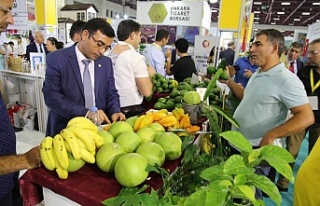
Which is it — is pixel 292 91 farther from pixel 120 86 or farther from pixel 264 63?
pixel 120 86

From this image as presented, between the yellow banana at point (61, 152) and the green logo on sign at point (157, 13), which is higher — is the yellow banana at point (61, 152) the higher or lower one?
the lower one

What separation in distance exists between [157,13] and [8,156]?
8.01m

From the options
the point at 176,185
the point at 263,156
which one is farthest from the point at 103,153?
the point at 263,156

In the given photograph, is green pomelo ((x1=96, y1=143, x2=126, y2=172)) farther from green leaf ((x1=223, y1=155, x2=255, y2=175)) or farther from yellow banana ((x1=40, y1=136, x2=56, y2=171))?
green leaf ((x1=223, y1=155, x2=255, y2=175))

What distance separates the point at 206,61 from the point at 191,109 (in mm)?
4824

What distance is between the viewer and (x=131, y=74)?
2.29 meters

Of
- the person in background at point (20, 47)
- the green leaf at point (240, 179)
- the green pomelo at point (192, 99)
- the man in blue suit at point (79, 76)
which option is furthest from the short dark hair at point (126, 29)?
the person in background at point (20, 47)

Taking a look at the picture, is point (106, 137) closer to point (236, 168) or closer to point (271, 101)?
point (236, 168)

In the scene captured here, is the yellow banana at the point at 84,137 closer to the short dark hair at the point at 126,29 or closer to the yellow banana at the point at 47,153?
the yellow banana at the point at 47,153

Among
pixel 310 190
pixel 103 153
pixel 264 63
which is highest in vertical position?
pixel 264 63

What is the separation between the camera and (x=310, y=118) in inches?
62.1

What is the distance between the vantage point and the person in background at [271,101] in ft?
5.20

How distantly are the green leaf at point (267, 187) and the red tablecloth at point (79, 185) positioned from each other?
43 cm

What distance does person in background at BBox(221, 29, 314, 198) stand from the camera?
1586mm
